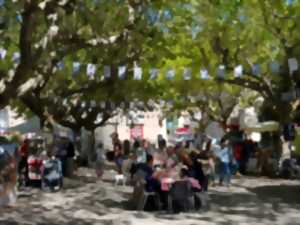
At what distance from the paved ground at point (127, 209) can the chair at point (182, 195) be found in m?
0.47

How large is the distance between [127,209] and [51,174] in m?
4.87

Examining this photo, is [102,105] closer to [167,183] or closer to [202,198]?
[202,198]

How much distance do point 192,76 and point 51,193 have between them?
14728 millimetres

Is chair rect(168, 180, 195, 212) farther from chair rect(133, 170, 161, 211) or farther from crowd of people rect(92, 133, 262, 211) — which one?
chair rect(133, 170, 161, 211)

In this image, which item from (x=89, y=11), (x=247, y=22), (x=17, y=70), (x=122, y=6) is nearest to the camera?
(x=17, y=70)

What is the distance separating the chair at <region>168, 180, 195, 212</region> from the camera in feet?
52.1

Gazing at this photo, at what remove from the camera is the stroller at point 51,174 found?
20812 mm

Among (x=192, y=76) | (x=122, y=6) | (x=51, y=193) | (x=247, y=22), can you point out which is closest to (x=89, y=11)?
(x=122, y=6)

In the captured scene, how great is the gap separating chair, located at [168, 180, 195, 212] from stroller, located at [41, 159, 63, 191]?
229 inches

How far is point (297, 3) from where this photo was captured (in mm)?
22797

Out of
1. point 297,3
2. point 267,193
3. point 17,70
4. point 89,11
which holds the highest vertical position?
point 297,3

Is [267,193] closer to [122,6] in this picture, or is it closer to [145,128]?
[122,6]

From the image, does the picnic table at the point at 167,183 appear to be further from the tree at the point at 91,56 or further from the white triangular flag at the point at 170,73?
the white triangular flag at the point at 170,73

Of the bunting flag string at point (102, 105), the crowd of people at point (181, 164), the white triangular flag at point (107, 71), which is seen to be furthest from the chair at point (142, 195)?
the bunting flag string at point (102, 105)
